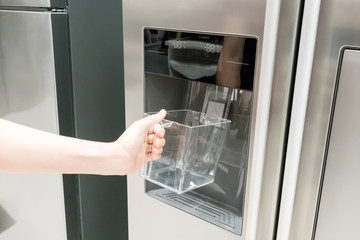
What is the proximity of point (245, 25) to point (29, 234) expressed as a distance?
1052 mm

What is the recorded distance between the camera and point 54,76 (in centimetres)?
105

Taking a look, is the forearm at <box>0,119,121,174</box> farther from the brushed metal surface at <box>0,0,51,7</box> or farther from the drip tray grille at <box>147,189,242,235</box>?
the brushed metal surface at <box>0,0,51,7</box>

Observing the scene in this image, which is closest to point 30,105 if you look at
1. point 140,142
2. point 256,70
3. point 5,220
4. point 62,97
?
point 62,97

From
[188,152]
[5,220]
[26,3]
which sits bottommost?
[5,220]

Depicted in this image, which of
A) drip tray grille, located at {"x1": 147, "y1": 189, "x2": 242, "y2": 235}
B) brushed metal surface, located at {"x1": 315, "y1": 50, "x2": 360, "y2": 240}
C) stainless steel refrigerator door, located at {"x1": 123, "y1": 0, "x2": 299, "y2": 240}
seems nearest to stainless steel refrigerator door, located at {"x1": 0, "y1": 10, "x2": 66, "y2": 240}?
stainless steel refrigerator door, located at {"x1": 123, "y1": 0, "x2": 299, "y2": 240}

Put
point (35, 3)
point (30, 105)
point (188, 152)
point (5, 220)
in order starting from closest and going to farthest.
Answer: point (188, 152) → point (35, 3) → point (30, 105) → point (5, 220)

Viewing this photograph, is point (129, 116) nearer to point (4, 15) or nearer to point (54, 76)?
point (54, 76)

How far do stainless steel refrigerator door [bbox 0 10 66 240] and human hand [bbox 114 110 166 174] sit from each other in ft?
1.40

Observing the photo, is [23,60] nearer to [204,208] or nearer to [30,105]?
[30,105]

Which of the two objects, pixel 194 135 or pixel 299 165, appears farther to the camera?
pixel 194 135

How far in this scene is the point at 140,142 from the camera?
0.72 metres

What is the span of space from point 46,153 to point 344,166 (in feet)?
1.67

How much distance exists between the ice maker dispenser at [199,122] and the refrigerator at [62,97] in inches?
10.8

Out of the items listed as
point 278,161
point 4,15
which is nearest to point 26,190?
point 4,15
